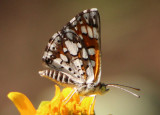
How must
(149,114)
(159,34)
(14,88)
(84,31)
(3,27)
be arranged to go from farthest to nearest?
(3,27)
(159,34)
(14,88)
(149,114)
(84,31)

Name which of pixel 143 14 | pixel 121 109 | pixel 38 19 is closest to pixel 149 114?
pixel 121 109

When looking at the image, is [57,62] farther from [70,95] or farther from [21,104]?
[21,104]

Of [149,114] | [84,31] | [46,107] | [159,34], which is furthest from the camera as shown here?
[159,34]

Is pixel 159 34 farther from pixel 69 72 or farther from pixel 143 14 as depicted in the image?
pixel 69 72

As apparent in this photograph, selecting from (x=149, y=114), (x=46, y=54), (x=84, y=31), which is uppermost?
(x=84, y=31)

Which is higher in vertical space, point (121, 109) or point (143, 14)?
point (143, 14)

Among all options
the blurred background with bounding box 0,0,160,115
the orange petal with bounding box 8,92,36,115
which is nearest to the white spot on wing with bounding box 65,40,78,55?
the orange petal with bounding box 8,92,36,115

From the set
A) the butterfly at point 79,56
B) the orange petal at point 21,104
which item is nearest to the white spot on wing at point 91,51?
the butterfly at point 79,56
